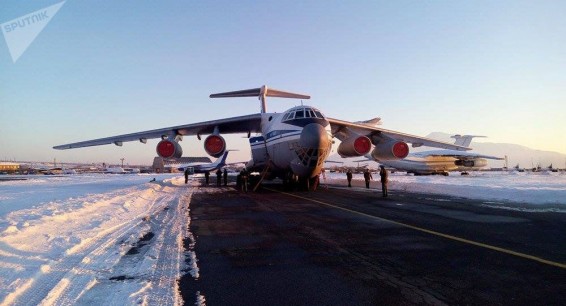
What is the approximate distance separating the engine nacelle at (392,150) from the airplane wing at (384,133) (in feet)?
2.45

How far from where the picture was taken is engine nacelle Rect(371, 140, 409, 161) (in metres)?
18.2

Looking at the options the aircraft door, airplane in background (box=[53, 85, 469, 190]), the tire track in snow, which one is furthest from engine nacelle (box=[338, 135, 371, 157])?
the tire track in snow

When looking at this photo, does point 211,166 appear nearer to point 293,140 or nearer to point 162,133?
point 162,133

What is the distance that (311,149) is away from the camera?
14508mm

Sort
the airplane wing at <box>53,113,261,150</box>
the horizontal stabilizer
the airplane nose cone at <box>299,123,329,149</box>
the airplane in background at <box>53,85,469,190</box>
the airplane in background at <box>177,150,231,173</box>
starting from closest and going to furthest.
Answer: the airplane nose cone at <box>299,123,329,149</box>, the airplane in background at <box>53,85,469,190</box>, the airplane wing at <box>53,113,261,150</box>, the horizontal stabilizer, the airplane in background at <box>177,150,231,173</box>

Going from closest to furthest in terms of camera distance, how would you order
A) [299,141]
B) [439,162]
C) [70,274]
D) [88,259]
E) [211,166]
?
[70,274], [88,259], [299,141], [439,162], [211,166]

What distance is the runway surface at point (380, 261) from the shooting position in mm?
3363

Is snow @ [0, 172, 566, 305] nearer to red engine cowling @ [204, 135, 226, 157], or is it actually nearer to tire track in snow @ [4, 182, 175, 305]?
tire track in snow @ [4, 182, 175, 305]

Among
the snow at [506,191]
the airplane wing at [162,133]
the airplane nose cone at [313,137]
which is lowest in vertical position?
the snow at [506,191]

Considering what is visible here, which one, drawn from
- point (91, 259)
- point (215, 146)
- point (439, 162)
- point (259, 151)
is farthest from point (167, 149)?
point (439, 162)

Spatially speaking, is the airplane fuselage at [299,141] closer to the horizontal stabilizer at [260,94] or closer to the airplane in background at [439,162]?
the horizontal stabilizer at [260,94]

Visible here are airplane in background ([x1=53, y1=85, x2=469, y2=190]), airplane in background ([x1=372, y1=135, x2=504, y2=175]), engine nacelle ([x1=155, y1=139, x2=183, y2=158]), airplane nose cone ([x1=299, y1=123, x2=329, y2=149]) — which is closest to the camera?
airplane nose cone ([x1=299, y1=123, x2=329, y2=149])

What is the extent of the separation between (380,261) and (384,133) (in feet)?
52.3

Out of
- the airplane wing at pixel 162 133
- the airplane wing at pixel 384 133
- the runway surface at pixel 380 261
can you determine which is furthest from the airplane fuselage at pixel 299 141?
the runway surface at pixel 380 261
